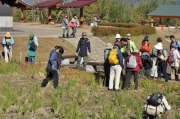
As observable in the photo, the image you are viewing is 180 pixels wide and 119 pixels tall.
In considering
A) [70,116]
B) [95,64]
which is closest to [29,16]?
[95,64]

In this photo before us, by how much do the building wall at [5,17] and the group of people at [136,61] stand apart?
15.1 metres

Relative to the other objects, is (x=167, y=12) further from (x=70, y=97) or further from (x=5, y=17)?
(x=70, y=97)

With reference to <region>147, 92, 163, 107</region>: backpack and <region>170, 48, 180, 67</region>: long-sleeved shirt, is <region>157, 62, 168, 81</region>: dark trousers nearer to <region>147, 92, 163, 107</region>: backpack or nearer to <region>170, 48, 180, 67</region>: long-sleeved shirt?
<region>170, 48, 180, 67</region>: long-sleeved shirt

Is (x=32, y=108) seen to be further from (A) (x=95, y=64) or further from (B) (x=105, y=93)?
(A) (x=95, y=64)

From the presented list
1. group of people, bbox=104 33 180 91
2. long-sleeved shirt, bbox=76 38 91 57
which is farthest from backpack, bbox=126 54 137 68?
long-sleeved shirt, bbox=76 38 91 57

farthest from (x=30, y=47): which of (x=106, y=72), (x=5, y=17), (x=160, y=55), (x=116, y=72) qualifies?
(x=5, y=17)

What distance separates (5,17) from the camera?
25594 millimetres

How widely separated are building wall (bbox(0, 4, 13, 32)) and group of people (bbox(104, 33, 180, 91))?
596 inches

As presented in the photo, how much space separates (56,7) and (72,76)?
30211mm

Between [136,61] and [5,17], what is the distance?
17.4 metres

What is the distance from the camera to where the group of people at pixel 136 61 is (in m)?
9.88

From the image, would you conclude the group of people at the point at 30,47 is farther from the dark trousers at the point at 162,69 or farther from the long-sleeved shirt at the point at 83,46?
the dark trousers at the point at 162,69

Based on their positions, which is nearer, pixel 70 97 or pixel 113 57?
pixel 70 97

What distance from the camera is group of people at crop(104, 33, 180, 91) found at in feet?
32.4
